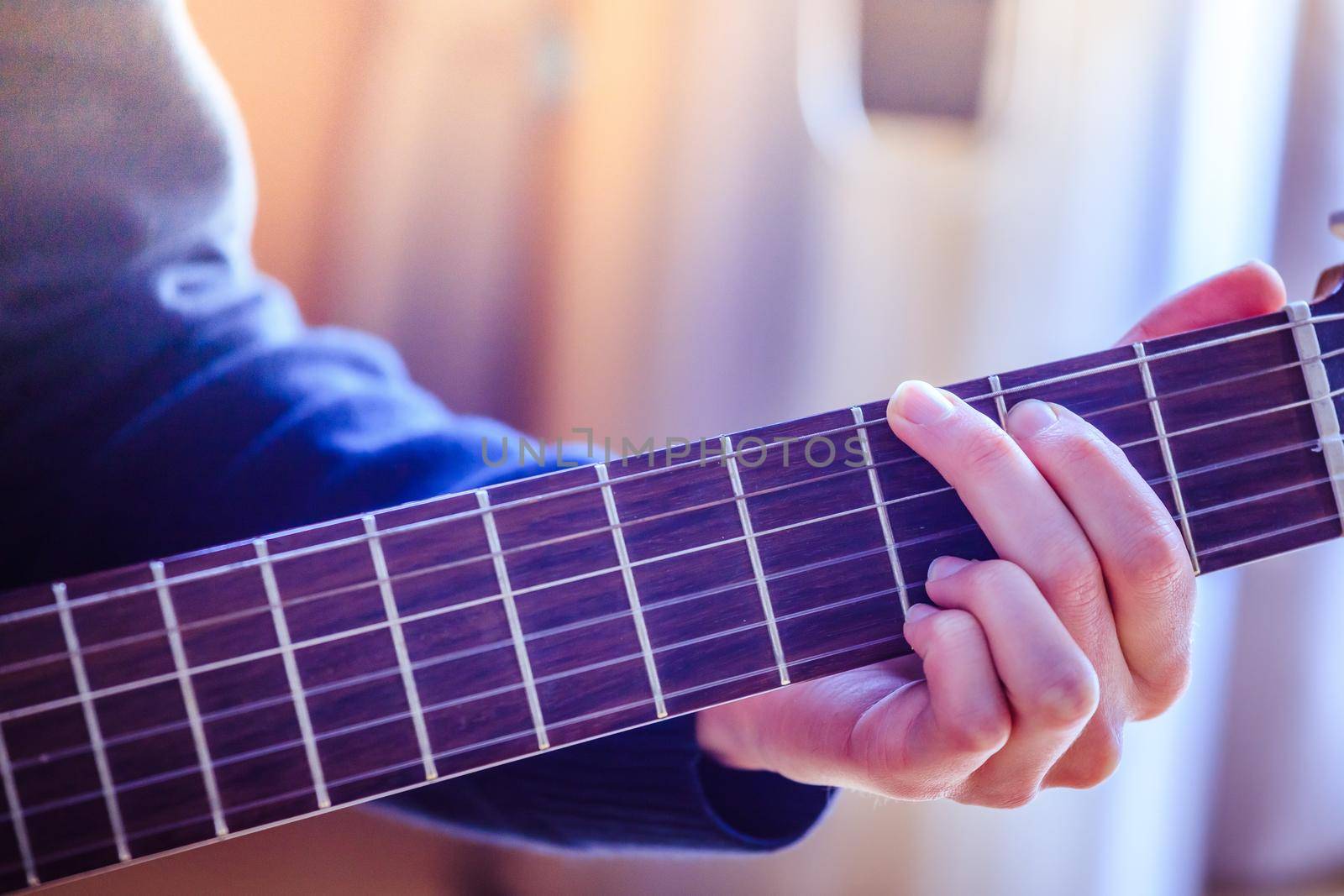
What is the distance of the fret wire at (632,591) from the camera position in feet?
1.44

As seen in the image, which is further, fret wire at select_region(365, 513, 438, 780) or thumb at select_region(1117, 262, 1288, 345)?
thumb at select_region(1117, 262, 1288, 345)

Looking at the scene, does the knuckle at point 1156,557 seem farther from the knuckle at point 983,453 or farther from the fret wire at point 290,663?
the fret wire at point 290,663

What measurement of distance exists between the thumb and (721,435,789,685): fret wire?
30 cm

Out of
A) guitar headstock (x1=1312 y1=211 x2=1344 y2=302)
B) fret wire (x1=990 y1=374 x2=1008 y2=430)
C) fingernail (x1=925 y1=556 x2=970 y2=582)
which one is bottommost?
fingernail (x1=925 y1=556 x2=970 y2=582)

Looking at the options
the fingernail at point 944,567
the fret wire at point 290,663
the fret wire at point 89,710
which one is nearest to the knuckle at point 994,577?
the fingernail at point 944,567

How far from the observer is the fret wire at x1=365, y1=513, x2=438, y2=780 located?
424mm

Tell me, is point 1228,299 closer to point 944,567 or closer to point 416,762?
point 944,567

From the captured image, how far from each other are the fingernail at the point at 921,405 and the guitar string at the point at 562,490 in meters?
0.02

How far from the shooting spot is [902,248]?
3.51 feet

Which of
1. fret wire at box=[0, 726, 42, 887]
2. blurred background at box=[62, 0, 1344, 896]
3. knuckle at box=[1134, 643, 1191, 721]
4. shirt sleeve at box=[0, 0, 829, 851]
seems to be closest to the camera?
fret wire at box=[0, 726, 42, 887]

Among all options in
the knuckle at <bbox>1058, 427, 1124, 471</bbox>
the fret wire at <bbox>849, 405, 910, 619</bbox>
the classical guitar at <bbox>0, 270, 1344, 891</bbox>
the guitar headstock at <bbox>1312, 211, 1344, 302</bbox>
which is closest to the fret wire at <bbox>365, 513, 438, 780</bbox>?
the classical guitar at <bbox>0, 270, 1344, 891</bbox>

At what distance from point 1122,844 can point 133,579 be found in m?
1.24

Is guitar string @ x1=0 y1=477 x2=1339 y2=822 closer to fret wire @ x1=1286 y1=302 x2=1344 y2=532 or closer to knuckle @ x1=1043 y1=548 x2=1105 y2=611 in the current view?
knuckle @ x1=1043 y1=548 x2=1105 y2=611

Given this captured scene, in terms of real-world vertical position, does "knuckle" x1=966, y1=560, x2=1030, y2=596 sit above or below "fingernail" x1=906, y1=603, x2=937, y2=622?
above
